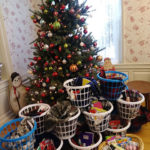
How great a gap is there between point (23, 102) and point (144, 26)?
226 centimetres

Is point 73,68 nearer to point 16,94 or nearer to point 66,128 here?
point 66,128

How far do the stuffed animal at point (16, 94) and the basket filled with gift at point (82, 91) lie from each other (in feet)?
3.49

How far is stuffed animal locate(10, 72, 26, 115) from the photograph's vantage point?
6.63 ft

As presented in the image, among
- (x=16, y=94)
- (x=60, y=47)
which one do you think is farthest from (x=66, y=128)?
(x=16, y=94)

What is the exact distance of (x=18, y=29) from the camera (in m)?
2.33

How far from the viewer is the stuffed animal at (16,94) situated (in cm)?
202

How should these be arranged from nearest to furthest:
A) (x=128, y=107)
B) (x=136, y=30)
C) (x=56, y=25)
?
(x=128, y=107) < (x=56, y=25) < (x=136, y=30)

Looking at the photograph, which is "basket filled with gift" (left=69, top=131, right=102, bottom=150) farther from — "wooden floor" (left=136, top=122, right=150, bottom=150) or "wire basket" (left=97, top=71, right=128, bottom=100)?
"wooden floor" (left=136, top=122, right=150, bottom=150)

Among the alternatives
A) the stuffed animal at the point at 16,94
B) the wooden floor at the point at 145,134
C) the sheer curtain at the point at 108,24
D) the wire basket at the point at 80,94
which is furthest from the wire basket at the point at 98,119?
the sheer curtain at the point at 108,24

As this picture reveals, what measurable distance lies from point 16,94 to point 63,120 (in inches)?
45.7

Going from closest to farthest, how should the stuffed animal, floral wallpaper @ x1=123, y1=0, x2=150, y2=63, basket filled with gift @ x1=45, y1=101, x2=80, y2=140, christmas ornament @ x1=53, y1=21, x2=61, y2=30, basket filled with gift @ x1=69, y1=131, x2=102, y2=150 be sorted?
basket filled with gift @ x1=45, y1=101, x2=80, y2=140 < basket filled with gift @ x1=69, y1=131, x2=102, y2=150 < christmas ornament @ x1=53, y1=21, x2=61, y2=30 < the stuffed animal < floral wallpaper @ x1=123, y1=0, x2=150, y2=63

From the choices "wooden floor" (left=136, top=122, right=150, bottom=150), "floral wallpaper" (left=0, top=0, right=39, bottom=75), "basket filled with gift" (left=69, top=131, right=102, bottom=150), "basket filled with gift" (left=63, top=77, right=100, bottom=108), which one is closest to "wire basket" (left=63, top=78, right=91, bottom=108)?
"basket filled with gift" (left=63, top=77, right=100, bottom=108)

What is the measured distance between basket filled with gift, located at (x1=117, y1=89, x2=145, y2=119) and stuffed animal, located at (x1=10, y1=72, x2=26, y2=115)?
4.44 ft

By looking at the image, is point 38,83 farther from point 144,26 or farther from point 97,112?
point 144,26
